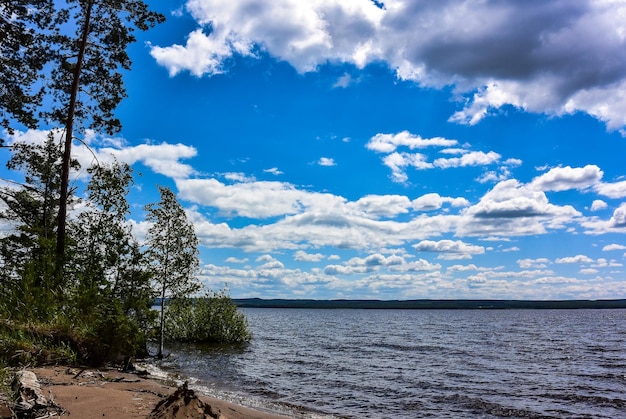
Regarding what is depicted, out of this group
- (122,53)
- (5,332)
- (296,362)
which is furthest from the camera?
(296,362)

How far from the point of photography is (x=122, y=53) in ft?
64.1

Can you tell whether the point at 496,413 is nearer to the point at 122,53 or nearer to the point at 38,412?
the point at 38,412

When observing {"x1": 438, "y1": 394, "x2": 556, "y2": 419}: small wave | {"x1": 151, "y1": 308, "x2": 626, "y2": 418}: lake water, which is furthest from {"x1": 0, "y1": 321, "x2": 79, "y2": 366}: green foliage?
{"x1": 438, "y1": 394, "x2": 556, "y2": 419}: small wave

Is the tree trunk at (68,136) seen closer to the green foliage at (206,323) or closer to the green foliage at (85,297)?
the green foliage at (85,297)

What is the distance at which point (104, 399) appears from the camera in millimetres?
9086

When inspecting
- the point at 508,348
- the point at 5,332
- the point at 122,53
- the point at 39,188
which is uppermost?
the point at 122,53

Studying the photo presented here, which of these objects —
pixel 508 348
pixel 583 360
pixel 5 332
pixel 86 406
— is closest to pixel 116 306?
pixel 5 332

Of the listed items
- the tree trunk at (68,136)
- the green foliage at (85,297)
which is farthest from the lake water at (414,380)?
the tree trunk at (68,136)

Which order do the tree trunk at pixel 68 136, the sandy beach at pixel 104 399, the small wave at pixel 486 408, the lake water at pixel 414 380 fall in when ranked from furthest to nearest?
the tree trunk at pixel 68 136 → the lake water at pixel 414 380 → the small wave at pixel 486 408 → the sandy beach at pixel 104 399

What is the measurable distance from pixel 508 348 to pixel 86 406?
40.4 metres

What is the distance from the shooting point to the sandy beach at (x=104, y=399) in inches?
295

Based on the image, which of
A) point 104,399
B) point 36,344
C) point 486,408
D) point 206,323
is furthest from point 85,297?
point 206,323

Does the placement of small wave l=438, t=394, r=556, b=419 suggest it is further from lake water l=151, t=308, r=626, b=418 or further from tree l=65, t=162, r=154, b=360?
tree l=65, t=162, r=154, b=360

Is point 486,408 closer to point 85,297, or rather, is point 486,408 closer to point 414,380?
A: point 414,380
